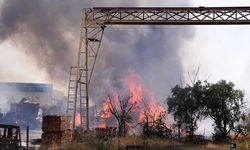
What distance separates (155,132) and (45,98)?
151 ft

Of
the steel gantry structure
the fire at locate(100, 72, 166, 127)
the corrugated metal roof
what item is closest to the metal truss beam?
the steel gantry structure

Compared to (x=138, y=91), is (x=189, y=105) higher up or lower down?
lower down

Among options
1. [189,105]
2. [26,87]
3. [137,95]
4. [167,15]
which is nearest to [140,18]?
[167,15]

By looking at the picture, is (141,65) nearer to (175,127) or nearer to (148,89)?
(148,89)

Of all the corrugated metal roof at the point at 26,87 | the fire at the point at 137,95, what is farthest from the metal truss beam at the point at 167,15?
the corrugated metal roof at the point at 26,87

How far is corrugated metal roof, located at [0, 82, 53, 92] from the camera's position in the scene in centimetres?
6156

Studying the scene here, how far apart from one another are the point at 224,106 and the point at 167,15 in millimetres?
8038

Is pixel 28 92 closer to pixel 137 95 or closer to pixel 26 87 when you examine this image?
pixel 26 87

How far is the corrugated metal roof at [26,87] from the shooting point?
2423 inches

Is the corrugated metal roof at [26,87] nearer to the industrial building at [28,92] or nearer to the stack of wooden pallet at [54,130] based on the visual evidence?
the industrial building at [28,92]

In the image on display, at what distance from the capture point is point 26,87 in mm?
65188

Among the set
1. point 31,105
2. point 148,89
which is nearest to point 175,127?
point 148,89

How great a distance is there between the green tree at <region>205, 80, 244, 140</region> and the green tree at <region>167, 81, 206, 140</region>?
0.61m

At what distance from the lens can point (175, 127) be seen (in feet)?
87.5
